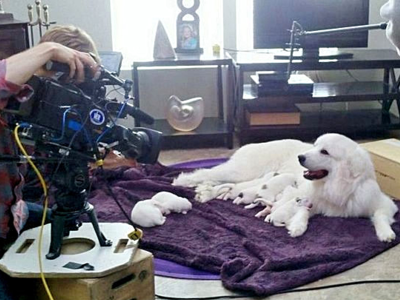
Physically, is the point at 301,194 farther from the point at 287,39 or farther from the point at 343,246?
the point at 287,39

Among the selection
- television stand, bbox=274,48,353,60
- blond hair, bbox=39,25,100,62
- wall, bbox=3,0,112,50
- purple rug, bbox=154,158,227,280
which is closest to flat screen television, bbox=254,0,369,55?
television stand, bbox=274,48,353,60

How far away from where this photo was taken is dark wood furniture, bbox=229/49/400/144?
397 cm

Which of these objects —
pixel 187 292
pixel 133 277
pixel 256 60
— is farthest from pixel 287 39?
pixel 133 277

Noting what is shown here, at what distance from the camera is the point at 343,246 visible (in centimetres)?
250

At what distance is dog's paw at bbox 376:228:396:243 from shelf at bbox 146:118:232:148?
166 cm

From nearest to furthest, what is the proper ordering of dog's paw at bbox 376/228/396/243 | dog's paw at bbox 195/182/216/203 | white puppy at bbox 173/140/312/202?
dog's paw at bbox 376/228/396/243 → dog's paw at bbox 195/182/216/203 → white puppy at bbox 173/140/312/202

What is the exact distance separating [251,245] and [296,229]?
270mm

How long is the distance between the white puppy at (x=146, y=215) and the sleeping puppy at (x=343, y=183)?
60cm

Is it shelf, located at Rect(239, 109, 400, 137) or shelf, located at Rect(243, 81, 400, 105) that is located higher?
shelf, located at Rect(243, 81, 400, 105)

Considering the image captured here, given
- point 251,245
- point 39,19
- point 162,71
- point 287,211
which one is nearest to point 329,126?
point 162,71

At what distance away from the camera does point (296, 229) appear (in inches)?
103

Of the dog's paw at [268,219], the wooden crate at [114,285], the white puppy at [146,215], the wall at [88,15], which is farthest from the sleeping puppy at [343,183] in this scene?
the wall at [88,15]

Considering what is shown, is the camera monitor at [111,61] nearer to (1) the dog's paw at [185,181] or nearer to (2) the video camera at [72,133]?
(1) the dog's paw at [185,181]

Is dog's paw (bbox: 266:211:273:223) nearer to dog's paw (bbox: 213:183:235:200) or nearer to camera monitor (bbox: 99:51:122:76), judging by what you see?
dog's paw (bbox: 213:183:235:200)
